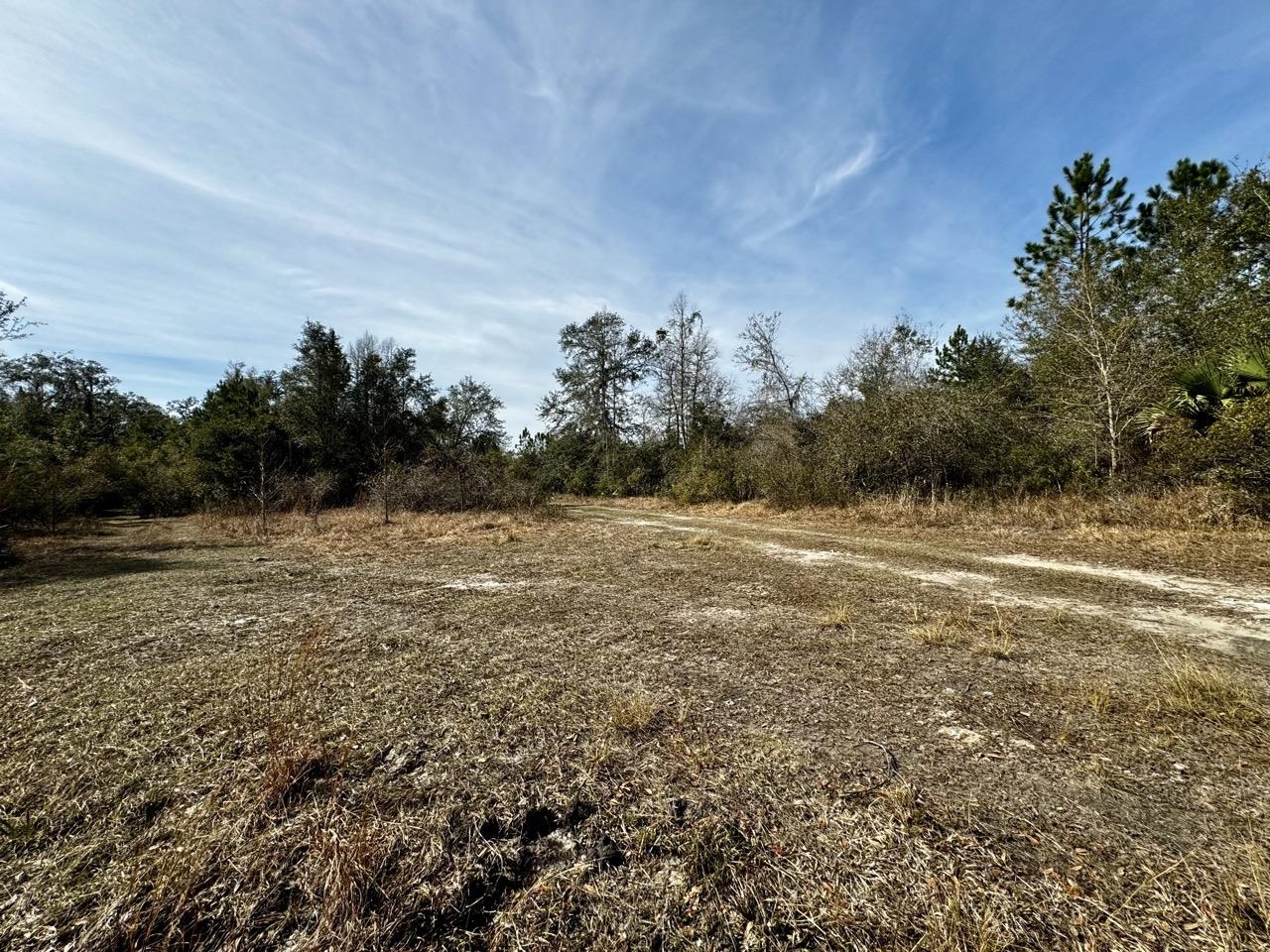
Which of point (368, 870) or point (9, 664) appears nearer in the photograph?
point (368, 870)

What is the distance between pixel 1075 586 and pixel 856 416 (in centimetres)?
896

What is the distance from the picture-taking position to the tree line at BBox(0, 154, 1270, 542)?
369 inches

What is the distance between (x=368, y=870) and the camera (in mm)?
1513

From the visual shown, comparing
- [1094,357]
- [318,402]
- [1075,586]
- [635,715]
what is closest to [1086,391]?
[1094,357]

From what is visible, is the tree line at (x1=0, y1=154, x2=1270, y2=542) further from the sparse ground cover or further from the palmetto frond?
the sparse ground cover

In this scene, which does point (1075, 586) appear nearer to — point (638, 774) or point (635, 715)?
point (635, 715)

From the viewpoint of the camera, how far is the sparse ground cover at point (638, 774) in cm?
140

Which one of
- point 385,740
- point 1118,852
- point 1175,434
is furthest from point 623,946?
point 1175,434

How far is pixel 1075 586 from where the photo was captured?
5246 mm

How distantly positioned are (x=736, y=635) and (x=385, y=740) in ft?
8.25

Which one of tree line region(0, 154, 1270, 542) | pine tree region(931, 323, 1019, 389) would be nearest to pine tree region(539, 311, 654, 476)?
tree line region(0, 154, 1270, 542)

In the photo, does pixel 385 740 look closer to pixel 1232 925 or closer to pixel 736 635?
pixel 736 635

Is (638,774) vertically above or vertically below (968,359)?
below

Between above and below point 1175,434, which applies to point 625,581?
below
